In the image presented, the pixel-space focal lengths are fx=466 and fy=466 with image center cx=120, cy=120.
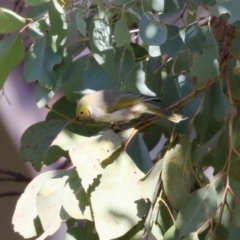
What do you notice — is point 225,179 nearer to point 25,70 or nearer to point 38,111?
point 25,70

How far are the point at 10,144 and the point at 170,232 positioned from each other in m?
0.77

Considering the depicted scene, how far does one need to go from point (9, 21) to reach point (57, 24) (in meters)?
0.08

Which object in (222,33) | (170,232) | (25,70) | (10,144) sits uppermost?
(25,70)

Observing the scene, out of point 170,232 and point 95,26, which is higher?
point 95,26

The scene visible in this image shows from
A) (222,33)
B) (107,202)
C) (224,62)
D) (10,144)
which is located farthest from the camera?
(10,144)

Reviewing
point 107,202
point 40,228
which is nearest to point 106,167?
point 107,202

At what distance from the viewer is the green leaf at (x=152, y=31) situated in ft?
2.31

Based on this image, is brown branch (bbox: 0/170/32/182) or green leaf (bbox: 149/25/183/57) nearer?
green leaf (bbox: 149/25/183/57)

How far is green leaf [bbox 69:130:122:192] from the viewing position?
67cm

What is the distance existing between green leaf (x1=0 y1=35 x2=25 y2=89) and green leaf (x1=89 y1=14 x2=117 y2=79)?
0.14 m

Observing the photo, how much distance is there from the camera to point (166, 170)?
72 cm

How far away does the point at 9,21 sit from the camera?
30.4 inches

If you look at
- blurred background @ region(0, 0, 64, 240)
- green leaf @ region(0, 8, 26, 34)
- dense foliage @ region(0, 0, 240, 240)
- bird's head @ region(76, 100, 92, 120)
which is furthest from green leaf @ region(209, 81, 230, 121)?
blurred background @ region(0, 0, 64, 240)

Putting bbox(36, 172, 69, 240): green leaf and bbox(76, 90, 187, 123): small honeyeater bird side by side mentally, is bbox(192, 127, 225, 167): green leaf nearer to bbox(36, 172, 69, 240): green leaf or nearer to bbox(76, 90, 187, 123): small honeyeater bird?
A: bbox(76, 90, 187, 123): small honeyeater bird
